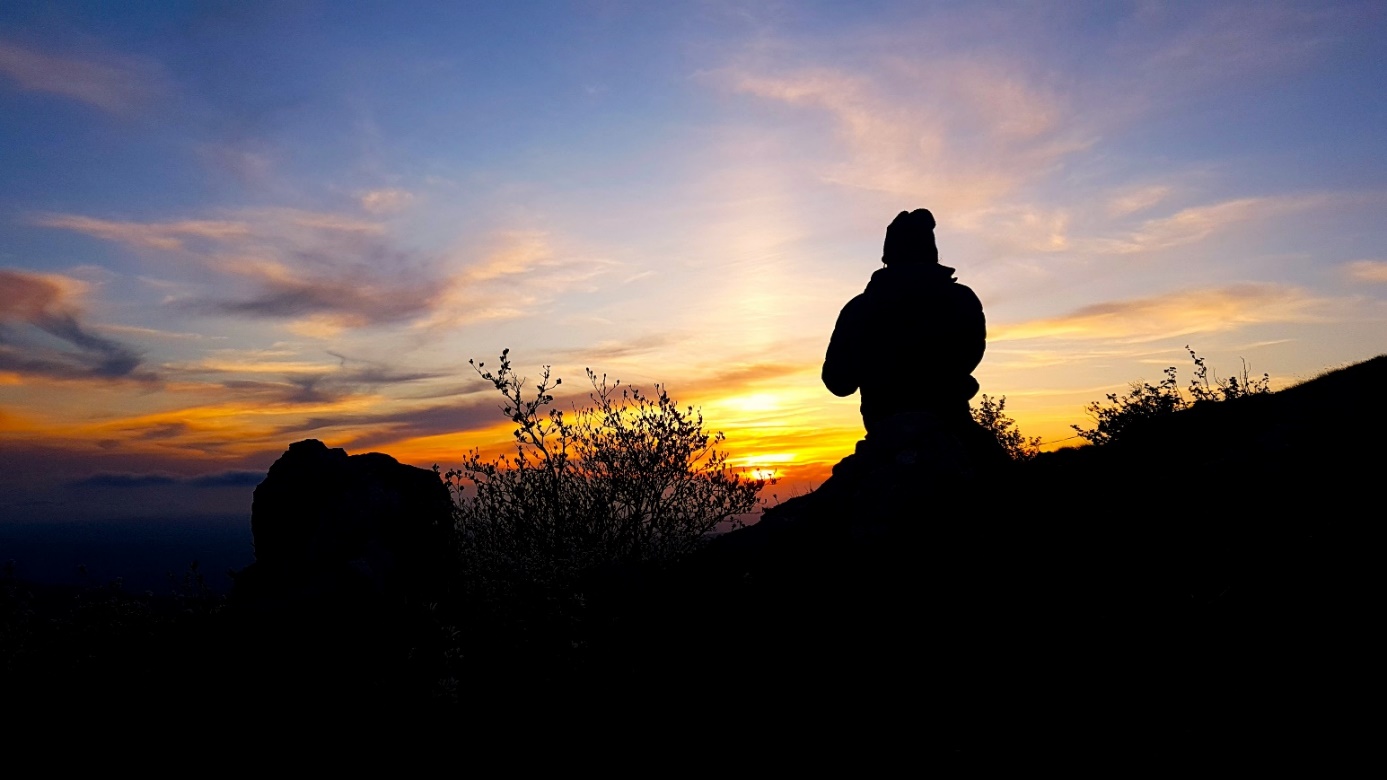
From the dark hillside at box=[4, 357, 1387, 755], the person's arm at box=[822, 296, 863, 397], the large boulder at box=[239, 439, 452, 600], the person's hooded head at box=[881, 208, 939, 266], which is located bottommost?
the dark hillside at box=[4, 357, 1387, 755]

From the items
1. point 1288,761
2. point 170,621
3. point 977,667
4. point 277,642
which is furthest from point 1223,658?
point 170,621

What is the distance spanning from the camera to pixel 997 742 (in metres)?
6.77

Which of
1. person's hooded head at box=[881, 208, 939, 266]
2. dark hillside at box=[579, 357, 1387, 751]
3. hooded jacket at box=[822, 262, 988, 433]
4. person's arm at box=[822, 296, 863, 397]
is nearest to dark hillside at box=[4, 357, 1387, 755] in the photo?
dark hillside at box=[579, 357, 1387, 751]

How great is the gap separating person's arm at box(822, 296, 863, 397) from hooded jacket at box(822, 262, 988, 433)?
0.08ft

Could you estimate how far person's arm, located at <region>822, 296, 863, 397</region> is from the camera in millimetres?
17656

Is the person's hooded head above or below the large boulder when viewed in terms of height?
above

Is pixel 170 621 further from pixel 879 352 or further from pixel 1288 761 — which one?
pixel 1288 761

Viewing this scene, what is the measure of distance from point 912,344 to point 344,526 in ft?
39.8

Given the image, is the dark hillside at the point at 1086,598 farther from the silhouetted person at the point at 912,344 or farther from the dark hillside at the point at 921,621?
the silhouetted person at the point at 912,344

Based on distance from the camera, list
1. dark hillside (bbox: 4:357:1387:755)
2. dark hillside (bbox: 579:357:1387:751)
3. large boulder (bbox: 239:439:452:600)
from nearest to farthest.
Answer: dark hillside (bbox: 579:357:1387:751), dark hillside (bbox: 4:357:1387:755), large boulder (bbox: 239:439:452:600)

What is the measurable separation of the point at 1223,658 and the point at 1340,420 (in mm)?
8604

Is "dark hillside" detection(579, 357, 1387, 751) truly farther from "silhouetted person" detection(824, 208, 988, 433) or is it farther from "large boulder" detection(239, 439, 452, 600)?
"large boulder" detection(239, 439, 452, 600)

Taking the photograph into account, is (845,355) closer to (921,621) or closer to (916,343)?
(916,343)

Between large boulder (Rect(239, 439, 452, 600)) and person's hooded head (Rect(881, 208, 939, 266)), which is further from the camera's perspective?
person's hooded head (Rect(881, 208, 939, 266))
